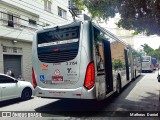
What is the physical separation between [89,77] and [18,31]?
12391 millimetres

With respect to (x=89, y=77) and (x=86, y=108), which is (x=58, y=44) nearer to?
(x=89, y=77)

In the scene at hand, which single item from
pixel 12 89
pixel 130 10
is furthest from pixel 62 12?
pixel 12 89

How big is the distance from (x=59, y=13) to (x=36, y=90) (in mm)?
18694

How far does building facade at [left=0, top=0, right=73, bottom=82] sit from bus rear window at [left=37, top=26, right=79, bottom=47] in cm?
738

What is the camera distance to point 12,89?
9.47 meters

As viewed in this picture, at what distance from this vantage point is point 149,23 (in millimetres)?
10125

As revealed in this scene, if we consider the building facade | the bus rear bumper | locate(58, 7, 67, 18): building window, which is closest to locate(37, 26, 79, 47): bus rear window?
the bus rear bumper

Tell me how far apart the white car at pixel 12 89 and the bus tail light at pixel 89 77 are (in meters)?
4.38

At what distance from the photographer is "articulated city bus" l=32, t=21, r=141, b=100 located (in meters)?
6.53

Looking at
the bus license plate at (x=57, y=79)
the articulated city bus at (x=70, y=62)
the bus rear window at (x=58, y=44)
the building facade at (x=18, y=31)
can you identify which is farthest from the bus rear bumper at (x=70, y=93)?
the building facade at (x=18, y=31)

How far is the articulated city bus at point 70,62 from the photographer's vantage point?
21.4 ft

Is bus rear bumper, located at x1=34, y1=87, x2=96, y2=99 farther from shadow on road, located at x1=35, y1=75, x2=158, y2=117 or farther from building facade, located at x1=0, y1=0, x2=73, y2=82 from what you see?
building facade, located at x1=0, y1=0, x2=73, y2=82

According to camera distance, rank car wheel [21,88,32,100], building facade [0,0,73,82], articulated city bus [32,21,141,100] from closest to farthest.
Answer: articulated city bus [32,21,141,100]
car wheel [21,88,32,100]
building facade [0,0,73,82]

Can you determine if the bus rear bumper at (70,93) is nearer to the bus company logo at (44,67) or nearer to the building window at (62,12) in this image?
the bus company logo at (44,67)
